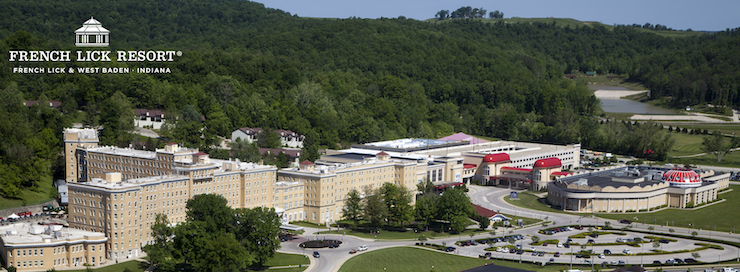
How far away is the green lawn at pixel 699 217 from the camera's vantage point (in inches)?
3991

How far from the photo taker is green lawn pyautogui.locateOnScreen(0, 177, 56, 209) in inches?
3597

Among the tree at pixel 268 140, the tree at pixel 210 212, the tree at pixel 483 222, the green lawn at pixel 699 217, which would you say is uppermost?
the tree at pixel 268 140

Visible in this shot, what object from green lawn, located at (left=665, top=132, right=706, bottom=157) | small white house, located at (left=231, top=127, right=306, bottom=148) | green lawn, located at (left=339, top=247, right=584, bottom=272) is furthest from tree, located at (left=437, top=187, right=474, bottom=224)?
green lawn, located at (left=665, top=132, right=706, bottom=157)

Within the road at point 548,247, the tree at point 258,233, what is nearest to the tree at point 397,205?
the road at point 548,247

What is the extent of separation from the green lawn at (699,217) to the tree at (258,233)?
5050 cm

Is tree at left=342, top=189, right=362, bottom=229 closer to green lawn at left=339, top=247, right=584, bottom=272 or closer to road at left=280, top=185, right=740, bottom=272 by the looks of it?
road at left=280, top=185, right=740, bottom=272

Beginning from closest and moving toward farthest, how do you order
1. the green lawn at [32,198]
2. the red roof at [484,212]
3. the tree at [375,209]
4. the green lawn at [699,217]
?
the green lawn at [32,198]
the tree at [375,209]
the red roof at [484,212]
the green lawn at [699,217]

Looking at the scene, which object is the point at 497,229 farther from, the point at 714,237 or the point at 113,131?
the point at 113,131

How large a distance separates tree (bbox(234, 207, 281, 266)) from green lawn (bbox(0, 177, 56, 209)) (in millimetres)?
30791

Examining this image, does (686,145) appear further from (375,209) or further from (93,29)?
(93,29)

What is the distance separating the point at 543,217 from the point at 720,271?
29340 mm

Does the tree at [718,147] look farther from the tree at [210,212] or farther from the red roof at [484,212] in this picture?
the tree at [210,212]

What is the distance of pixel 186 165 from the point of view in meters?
Result: 87.2

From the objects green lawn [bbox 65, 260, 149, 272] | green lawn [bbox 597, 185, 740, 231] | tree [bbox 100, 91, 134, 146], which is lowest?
green lawn [bbox 65, 260, 149, 272]
